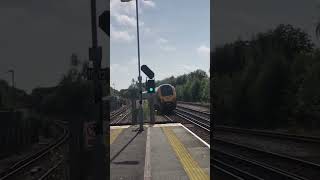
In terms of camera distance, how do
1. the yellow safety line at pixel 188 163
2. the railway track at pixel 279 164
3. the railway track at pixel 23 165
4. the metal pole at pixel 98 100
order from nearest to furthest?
the metal pole at pixel 98 100, the yellow safety line at pixel 188 163, the railway track at pixel 279 164, the railway track at pixel 23 165

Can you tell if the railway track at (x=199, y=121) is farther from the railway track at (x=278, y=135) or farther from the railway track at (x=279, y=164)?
the railway track at (x=279, y=164)

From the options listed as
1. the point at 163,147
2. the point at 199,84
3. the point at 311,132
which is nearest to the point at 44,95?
the point at 163,147

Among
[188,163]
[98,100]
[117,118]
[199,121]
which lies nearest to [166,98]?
[117,118]

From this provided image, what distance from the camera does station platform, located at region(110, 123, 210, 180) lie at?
13.6 m

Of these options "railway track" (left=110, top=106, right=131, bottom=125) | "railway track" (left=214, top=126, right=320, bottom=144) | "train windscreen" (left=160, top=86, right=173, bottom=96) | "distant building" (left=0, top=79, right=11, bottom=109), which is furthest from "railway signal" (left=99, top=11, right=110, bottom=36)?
"train windscreen" (left=160, top=86, right=173, bottom=96)

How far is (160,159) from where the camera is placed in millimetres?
16766

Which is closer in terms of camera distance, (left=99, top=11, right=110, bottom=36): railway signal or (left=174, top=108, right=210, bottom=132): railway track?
(left=99, top=11, right=110, bottom=36): railway signal

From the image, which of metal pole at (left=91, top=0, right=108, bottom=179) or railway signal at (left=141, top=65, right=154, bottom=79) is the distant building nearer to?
railway signal at (left=141, top=65, right=154, bottom=79)

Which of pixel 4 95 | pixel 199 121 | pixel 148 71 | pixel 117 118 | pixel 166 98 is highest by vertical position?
pixel 148 71

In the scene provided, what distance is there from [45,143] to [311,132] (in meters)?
13.3

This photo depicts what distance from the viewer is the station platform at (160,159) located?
1358 centimetres

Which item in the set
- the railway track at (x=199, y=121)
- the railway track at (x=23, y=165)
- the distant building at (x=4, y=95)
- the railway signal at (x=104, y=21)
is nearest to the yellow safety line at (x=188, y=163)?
the railway signal at (x=104, y=21)

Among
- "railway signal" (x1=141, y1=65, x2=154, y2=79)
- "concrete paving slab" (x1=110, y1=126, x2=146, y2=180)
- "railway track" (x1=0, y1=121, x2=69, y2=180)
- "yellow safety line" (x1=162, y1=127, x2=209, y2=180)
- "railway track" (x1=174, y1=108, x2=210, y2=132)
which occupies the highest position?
"railway signal" (x1=141, y1=65, x2=154, y2=79)

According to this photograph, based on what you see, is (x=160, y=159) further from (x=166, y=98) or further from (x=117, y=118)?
(x=166, y=98)
